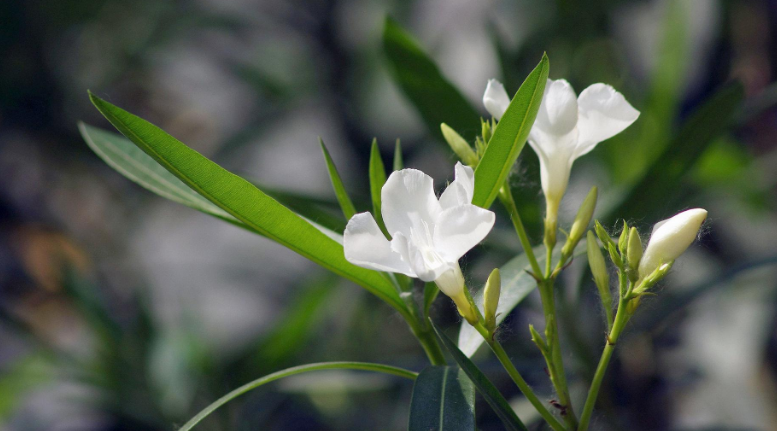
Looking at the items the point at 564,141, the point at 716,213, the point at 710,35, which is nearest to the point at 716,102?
the point at 564,141

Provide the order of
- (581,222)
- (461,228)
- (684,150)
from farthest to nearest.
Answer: (684,150) < (581,222) < (461,228)

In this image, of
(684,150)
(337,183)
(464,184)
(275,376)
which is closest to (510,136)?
(464,184)

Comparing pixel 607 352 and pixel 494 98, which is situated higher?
pixel 494 98

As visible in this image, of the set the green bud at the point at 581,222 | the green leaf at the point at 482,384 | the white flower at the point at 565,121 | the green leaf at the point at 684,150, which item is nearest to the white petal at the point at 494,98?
the white flower at the point at 565,121

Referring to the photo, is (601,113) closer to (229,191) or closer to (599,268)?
(599,268)

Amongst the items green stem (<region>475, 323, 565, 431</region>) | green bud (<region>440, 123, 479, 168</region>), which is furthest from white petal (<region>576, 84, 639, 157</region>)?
green stem (<region>475, 323, 565, 431</region>)

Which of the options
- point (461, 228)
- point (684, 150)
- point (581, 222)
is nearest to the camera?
point (461, 228)

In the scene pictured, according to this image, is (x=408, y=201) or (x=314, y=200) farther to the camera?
(x=314, y=200)
